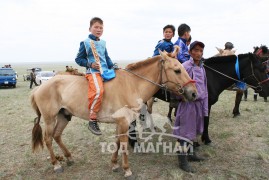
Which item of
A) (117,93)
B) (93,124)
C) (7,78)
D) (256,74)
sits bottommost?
(7,78)

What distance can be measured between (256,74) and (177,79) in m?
2.62

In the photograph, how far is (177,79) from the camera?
4.17 metres

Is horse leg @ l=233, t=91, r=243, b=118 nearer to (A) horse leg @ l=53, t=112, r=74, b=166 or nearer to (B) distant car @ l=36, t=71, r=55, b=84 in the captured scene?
(A) horse leg @ l=53, t=112, r=74, b=166

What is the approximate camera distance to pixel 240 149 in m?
5.75

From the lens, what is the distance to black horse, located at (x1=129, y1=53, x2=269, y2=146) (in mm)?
5680

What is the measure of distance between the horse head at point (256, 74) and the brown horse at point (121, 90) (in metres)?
2.39

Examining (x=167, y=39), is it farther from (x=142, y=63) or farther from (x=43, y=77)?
(x=43, y=77)

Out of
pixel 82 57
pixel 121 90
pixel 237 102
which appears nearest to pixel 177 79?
pixel 121 90

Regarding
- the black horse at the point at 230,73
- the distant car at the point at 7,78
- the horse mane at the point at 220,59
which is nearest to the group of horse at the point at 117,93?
the black horse at the point at 230,73

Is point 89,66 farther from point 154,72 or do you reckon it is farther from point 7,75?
point 7,75

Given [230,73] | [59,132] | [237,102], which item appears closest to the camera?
[59,132]

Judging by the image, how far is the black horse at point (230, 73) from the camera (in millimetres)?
5680

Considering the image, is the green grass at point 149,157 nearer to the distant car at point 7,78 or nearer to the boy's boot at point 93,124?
the boy's boot at point 93,124

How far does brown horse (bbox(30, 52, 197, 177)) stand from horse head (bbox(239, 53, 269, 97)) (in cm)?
239
